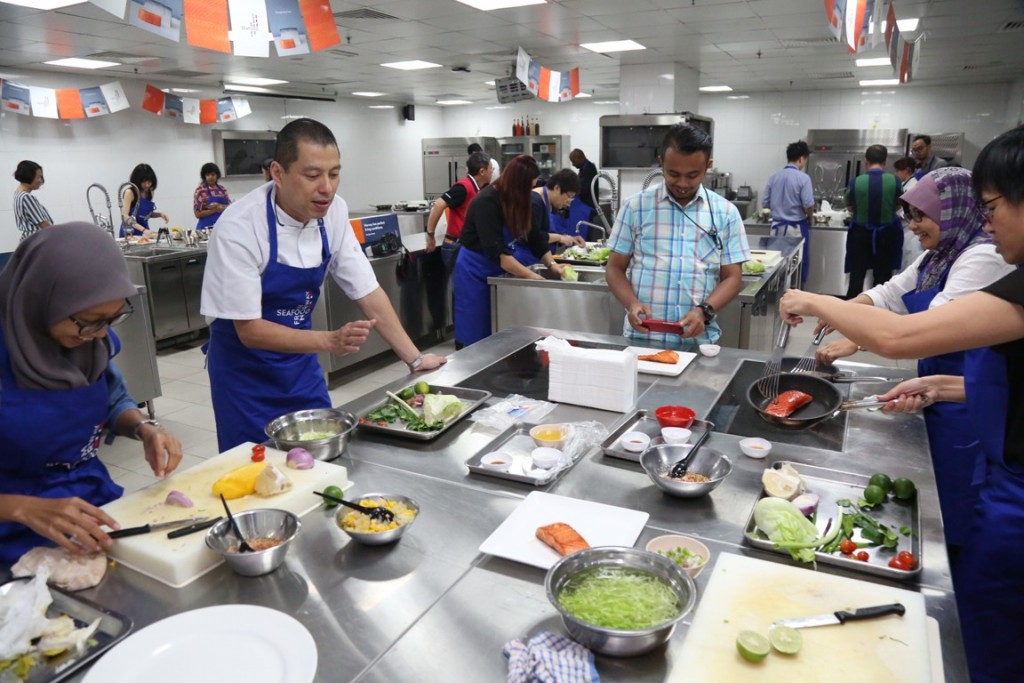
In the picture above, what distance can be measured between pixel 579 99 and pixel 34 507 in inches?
503

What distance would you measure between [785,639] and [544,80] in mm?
6807

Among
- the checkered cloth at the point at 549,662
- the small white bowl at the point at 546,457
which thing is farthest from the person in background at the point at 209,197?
the checkered cloth at the point at 549,662

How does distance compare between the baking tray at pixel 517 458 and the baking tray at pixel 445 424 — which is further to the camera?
the baking tray at pixel 445 424

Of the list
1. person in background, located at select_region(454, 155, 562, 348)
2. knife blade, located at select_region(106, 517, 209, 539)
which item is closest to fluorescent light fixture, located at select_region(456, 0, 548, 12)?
person in background, located at select_region(454, 155, 562, 348)

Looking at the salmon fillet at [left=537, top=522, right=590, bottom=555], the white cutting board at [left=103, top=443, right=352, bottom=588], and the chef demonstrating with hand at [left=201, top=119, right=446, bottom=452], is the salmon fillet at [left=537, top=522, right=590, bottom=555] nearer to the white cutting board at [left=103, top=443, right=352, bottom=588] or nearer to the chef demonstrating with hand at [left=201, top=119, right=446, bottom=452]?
the white cutting board at [left=103, top=443, right=352, bottom=588]

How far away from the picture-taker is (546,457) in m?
1.71

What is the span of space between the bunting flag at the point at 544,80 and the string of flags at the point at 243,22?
3.53 m

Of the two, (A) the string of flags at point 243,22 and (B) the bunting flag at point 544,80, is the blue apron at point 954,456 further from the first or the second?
(B) the bunting flag at point 544,80

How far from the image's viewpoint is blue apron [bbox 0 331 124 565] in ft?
4.89

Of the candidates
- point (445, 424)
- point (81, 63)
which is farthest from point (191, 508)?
point (81, 63)

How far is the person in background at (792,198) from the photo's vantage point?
7.69 metres

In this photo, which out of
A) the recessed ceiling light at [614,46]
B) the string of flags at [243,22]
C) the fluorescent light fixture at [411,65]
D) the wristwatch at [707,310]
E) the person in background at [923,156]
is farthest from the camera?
the fluorescent light fixture at [411,65]

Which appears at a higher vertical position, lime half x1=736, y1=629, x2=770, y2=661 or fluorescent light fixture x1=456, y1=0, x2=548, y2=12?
fluorescent light fixture x1=456, y1=0, x2=548, y2=12

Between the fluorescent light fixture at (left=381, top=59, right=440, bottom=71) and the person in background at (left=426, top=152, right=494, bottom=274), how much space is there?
10.0 ft
